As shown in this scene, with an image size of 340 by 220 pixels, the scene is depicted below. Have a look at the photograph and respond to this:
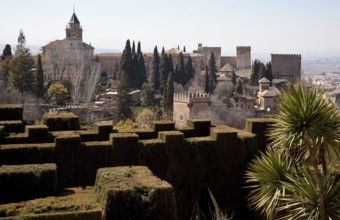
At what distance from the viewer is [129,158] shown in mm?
13719

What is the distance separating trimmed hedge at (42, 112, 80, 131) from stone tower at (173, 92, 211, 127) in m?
34.6

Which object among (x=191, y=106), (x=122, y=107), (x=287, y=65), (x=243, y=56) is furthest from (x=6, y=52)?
(x=243, y=56)

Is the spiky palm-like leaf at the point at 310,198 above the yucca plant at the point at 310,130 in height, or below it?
below

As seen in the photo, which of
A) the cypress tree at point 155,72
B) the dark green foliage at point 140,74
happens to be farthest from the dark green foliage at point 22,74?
the cypress tree at point 155,72

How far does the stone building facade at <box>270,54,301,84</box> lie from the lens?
297 ft

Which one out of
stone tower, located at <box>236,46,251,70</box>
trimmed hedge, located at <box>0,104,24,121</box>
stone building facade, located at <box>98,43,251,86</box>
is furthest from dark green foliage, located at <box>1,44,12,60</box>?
stone tower, located at <box>236,46,251,70</box>

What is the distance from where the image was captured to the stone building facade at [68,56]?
70.8 m

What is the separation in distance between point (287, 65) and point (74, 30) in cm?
4333

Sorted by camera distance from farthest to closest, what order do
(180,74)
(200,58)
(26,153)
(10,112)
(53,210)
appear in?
1. (200,58)
2. (180,74)
3. (10,112)
4. (26,153)
5. (53,210)

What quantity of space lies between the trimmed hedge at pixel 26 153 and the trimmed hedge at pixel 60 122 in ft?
7.66

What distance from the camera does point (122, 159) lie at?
13.7 meters

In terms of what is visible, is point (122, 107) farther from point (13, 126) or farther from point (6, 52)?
point (13, 126)

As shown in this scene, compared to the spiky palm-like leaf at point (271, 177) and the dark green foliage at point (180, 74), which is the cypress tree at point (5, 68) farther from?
the spiky palm-like leaf at point (271, 177)

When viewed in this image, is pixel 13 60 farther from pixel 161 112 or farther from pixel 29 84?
pixel 161 112
